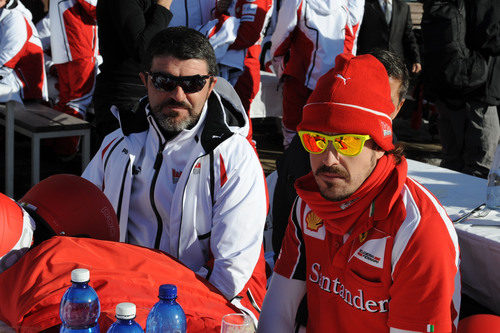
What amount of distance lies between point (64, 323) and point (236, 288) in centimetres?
97

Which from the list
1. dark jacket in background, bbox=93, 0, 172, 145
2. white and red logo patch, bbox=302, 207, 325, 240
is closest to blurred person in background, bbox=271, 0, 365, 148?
dark jacket in background, bbox=93, 0, 172, 145

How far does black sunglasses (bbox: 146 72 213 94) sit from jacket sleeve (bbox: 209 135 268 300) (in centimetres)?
28

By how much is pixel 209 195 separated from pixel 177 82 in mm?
513

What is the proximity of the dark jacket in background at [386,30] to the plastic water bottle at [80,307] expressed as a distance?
19.0ft

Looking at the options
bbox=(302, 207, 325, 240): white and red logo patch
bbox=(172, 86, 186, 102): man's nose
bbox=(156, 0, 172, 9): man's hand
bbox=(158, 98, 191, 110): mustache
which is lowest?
bbox=(302, 207, 325, 240): white and red logo patch

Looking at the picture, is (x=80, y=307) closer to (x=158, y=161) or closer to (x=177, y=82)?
(x=158, y=161)

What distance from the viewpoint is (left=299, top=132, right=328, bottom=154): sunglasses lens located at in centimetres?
229

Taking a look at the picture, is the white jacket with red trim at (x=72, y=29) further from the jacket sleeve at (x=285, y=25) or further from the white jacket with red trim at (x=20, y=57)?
the jacket sleeve at (x=285, y=25)

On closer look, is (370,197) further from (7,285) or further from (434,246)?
(7,285)

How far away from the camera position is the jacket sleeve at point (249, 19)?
18.6 ft

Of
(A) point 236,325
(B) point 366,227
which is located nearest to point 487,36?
(B) point 366,227

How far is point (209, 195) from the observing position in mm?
2984

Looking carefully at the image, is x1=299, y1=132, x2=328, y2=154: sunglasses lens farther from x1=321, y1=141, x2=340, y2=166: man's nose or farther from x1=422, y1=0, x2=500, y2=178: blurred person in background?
x1=422, y1=0, x2=500, y2=178: blurred person in background

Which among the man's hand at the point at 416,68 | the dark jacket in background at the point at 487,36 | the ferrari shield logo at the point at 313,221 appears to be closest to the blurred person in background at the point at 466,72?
the dark jacket in background at the point at 487,36
